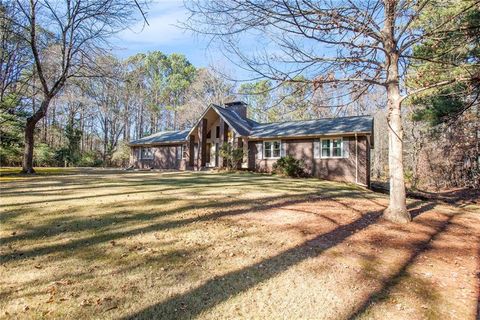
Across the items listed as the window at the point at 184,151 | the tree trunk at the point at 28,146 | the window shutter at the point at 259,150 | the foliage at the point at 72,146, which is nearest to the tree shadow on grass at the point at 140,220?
the tree trunk at the point at 28,146

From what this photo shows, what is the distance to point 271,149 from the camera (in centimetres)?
2025

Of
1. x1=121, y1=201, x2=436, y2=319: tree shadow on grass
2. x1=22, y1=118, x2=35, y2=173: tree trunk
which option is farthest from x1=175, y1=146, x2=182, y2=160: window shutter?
x1=121, y1=201, x2=436, y2=319: tree shadow on grass

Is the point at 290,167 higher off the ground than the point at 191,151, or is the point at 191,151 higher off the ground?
the point at 191,151

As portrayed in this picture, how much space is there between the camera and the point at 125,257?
430 cm

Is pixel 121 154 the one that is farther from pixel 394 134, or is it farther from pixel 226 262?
pixel 226 262

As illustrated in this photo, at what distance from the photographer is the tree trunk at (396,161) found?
6766 millimetres

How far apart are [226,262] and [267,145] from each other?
16508 mm

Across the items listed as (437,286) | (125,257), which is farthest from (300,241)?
(125,257)

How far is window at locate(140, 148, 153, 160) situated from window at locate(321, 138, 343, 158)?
15.5m

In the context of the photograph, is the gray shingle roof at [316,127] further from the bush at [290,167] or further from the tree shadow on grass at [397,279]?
the tree shadow on grass at [397,279]

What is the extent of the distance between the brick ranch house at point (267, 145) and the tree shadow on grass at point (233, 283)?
12.5 metres

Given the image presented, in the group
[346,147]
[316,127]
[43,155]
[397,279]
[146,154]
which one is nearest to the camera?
[397,279]

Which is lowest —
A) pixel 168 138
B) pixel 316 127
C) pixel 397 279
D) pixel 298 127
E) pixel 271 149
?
pixel 397 279

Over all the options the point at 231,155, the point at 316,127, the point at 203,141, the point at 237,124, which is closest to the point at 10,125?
the point at 203,141
